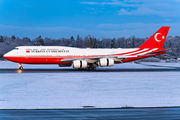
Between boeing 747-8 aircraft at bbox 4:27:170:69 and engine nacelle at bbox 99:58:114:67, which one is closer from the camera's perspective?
engine nacelle at bbox 99:58:114:67

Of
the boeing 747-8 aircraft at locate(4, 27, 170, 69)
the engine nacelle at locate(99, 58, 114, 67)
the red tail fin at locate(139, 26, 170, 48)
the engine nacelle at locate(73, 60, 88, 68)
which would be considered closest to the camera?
the engine nacelle at locate(73, 60, 88, 68)

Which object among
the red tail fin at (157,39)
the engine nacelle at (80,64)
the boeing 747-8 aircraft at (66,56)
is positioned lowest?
the engine nacelle at (80,64)

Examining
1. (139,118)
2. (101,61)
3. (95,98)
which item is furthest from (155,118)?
(101,61)

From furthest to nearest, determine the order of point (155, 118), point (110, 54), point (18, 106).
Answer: point (110, 54)
point (18, 106)
point (155, 118)

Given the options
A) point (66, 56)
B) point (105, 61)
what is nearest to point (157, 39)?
point (105, 61)

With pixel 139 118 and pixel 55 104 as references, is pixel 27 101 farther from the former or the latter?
pixel 139 118

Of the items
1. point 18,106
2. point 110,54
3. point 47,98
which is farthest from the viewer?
point 110,54

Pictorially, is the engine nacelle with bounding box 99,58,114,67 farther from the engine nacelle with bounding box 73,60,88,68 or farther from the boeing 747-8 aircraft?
the engine nacelle with bounding box 73,60,88,68

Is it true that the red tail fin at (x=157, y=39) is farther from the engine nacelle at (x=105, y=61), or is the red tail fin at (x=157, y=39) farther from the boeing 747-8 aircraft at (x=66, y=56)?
the engine nacelle at (x=105, y=61)

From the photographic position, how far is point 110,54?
38.7 meters

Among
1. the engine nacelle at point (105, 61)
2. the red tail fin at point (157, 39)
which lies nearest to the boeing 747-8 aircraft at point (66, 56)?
the engine nacelle at point (105, 61)

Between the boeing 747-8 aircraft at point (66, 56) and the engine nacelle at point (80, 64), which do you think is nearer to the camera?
the engine nacelle at point (80, 64)

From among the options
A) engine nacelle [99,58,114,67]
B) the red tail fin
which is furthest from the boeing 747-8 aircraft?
the red tail fin

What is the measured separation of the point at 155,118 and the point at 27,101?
727 cm
